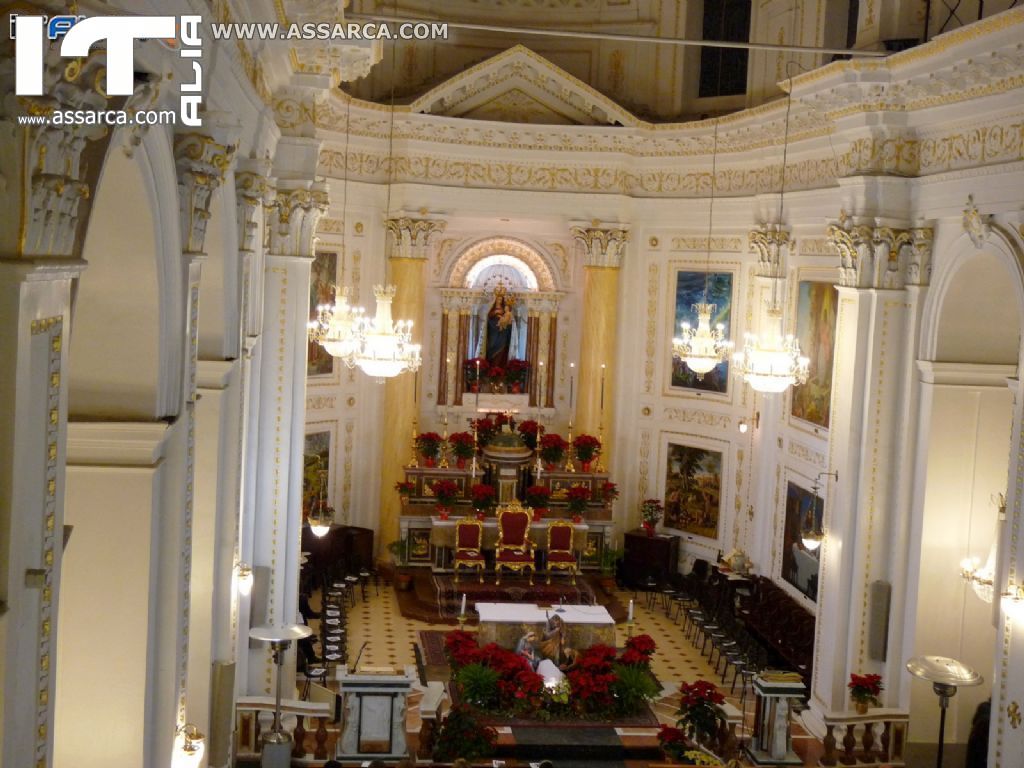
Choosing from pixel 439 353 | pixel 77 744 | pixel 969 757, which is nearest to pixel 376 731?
pixel 969 757

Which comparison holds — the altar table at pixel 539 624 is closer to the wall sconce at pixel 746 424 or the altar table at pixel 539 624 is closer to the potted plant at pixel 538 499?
the potted plant at pixel 538 499

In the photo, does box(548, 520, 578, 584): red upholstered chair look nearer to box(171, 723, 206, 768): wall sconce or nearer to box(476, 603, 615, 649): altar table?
box(476, 603, 615, 649): altar table

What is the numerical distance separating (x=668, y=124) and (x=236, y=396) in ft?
42.5

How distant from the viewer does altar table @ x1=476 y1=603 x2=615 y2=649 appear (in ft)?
58.7

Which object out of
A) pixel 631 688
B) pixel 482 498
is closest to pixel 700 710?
pixel 631 688

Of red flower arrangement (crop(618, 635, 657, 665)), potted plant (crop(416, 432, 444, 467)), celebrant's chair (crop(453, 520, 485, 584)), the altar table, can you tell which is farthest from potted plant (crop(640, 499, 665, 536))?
red flower arrangement (crop(618, 635, 657, 665))

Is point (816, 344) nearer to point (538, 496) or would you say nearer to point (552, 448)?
point (552, 448)

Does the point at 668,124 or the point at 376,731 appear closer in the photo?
the point at 376,731

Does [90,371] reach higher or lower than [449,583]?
higher

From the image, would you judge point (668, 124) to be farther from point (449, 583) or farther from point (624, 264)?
point (449, 583)

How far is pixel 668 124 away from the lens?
2277cm

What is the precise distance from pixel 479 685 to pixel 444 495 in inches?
299

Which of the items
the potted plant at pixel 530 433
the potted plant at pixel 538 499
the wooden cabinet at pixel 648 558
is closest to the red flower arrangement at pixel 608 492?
the wooden cabinet at pixel 648 558

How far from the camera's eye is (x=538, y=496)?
23391 millimetres
